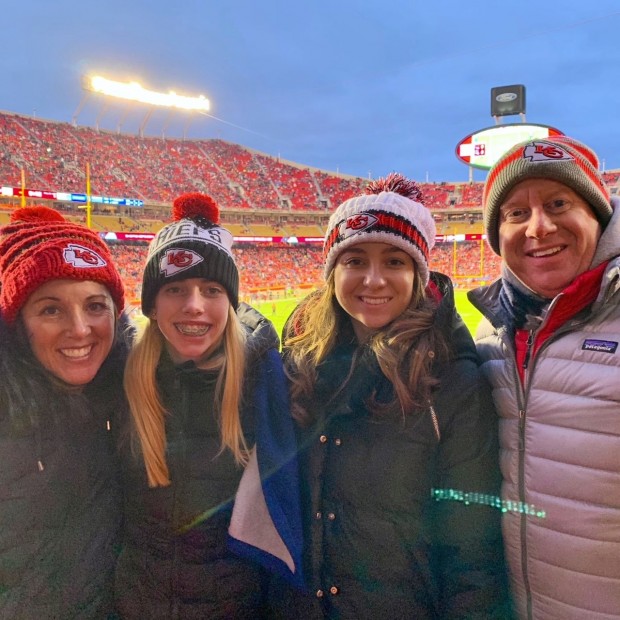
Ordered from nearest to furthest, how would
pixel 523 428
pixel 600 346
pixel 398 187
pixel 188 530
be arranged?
1. pixel 600 346
2. pixel 523 428
3. pixel 188 530
4. pixel 398 187

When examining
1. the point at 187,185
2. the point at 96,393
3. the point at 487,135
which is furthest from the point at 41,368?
the point at 187,185

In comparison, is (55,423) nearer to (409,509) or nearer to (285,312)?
(409,509)

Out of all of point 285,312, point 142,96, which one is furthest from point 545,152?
point 142,96

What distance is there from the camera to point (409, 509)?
76.5 inches

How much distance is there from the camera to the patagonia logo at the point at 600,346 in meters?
1.79

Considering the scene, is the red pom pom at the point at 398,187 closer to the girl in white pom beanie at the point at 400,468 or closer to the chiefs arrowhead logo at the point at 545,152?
the girl in white pom beanie at the point at 400,468

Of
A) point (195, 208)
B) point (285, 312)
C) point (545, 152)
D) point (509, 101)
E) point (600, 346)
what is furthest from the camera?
point (509, 101)

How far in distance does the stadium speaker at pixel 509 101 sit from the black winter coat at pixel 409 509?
25.6 m

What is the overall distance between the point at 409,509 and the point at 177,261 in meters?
1.48

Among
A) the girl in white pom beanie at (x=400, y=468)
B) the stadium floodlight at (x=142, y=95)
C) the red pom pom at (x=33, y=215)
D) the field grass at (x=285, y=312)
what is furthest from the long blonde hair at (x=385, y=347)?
the stadium floodlight at (x=142, y=95)

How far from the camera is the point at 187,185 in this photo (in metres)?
44.6

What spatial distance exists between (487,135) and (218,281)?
78.2 feet

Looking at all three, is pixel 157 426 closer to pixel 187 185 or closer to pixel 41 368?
pixel 41 368

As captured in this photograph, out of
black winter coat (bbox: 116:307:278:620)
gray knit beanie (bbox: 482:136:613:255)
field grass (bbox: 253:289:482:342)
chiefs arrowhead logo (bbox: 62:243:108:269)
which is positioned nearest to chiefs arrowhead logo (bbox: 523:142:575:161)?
gray knit beanie (bbox: 482:136:613:255)
